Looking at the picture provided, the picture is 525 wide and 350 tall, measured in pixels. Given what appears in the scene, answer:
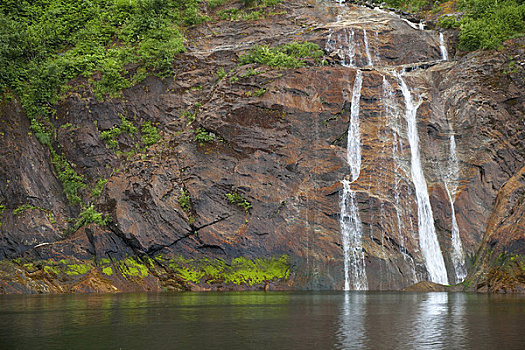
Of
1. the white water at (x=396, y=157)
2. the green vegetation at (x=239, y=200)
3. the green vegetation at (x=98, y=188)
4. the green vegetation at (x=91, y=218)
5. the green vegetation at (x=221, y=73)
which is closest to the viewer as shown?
the white water at (x=396, y=157)

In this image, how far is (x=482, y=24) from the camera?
37750mm

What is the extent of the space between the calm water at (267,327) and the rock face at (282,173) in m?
11.7

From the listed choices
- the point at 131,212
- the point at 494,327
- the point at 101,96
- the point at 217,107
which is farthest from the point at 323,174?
the point at 494,327

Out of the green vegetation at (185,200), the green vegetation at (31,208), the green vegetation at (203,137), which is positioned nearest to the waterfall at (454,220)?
the green vegetation at (203,137)

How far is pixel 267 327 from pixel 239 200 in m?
19.6

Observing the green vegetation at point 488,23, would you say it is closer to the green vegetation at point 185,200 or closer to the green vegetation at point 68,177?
the green vegetation at point 185,200

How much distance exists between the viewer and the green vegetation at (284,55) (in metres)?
36.5

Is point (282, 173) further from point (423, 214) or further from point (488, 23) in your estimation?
point (488, 23)

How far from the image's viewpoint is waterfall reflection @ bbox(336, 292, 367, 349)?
30.9 ft

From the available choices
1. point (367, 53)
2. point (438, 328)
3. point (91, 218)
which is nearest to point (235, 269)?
point (91, 218)

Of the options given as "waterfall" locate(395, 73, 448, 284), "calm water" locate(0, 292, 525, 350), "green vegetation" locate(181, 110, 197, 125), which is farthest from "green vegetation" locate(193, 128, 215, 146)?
"calm water" locate(0, 292, 525, 350)

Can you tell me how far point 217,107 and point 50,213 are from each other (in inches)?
499

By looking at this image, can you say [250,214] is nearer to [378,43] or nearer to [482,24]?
[378,43]

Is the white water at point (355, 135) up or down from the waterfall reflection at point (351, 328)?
up
